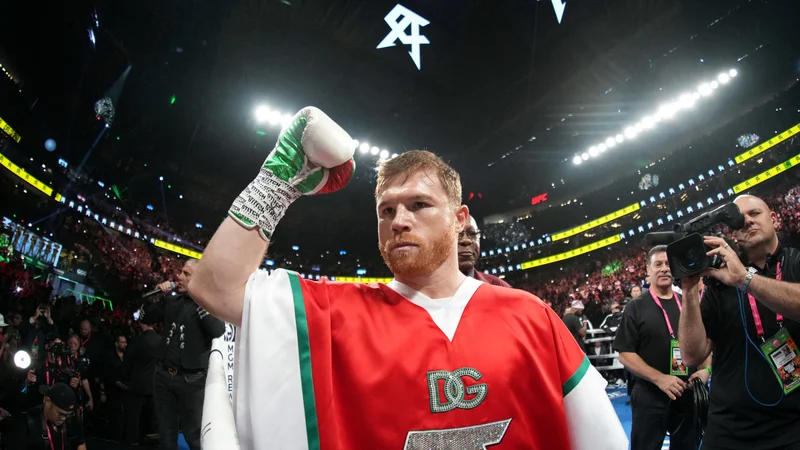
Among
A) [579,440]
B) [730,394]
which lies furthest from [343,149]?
[730,394]

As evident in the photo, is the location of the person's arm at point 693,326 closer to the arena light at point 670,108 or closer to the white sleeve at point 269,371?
the white sleeve at point 269,371

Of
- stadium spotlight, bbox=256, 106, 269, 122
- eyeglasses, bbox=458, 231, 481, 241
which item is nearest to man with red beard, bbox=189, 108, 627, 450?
eyeglasses, bbox=458, 231, 481, 241

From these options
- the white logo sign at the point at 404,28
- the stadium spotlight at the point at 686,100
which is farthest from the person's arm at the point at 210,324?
the stadium spotlight at the point at 686,100

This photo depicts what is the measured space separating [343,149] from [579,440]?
1.19 m

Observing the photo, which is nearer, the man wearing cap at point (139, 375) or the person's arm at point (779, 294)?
the person's arm at point (779, 294)

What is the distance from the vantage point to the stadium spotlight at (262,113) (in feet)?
49.6

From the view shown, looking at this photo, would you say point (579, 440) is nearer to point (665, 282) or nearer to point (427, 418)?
point (427, 418)

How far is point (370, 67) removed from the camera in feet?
37.7

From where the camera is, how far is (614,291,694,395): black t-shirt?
330cm

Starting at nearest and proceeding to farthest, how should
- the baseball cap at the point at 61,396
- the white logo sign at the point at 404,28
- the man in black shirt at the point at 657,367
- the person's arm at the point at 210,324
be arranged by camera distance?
1. the man in black shirt at the point at 657,367
2. the person's arm at the point at 210,324
3. the baseball cap at the point at 61,396
4. the white logo sign at the point at 404,28

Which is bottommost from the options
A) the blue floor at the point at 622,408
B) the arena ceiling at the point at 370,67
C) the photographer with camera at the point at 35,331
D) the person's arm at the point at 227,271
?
the blue floor at the point at 622,408

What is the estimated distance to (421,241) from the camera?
1.48 metres

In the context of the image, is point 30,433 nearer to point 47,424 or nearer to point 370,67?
point 47,424

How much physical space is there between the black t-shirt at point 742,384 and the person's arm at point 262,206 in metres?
2.51
